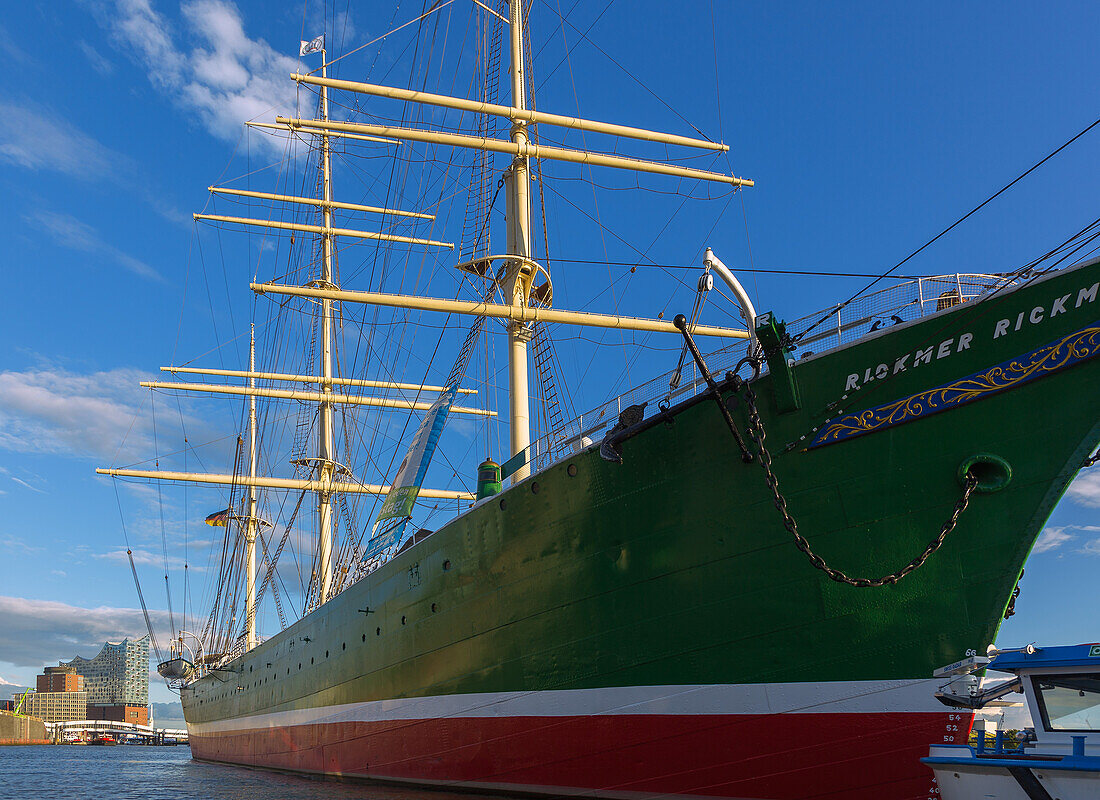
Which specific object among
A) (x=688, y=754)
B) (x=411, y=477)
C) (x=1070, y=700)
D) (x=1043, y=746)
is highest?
(x=411, y=477)

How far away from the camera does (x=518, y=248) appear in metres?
16.4

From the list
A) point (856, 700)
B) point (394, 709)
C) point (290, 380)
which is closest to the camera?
point (856, 700)

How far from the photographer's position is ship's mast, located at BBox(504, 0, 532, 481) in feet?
48.3

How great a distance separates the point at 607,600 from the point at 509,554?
1.69 meters

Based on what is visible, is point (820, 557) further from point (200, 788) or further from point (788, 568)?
point (200, 788)

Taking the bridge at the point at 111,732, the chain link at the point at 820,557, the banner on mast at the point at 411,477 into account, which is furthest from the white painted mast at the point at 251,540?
the bridge at the point at 111,732

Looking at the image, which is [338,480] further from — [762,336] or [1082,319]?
[1082,319]

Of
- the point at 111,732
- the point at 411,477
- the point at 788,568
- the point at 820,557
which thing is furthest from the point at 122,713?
the point at 820,557

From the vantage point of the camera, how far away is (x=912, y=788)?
8.05 meters

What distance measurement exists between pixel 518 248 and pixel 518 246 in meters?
0.05

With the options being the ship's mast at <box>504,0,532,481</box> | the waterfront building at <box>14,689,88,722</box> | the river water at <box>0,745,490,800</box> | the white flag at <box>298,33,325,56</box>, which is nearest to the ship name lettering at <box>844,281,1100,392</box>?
the ship's mast at <box>504,0,532,481</box>

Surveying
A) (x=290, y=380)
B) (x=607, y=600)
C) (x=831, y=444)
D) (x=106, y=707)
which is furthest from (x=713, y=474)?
(x=106, y=707)

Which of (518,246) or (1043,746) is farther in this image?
(518,246)

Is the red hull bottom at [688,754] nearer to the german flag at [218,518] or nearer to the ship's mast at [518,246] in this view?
the ship's mast at [518,246]
